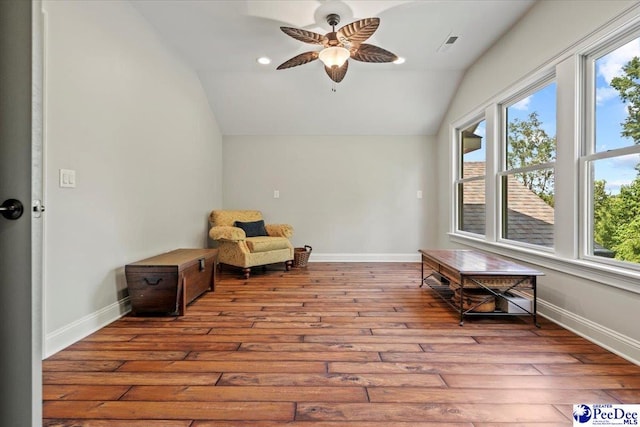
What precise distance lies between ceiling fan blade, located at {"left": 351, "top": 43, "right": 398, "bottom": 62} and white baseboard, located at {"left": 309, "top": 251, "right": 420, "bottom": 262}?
3.04 metres

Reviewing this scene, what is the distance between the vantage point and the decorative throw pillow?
171 inches

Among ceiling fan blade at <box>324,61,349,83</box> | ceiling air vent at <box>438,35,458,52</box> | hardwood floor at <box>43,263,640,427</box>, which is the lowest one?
hardwood floor at <box>43,263,640,427</box>

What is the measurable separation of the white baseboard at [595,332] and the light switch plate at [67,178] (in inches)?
140

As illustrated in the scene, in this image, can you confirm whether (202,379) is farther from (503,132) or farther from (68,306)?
(503,132)

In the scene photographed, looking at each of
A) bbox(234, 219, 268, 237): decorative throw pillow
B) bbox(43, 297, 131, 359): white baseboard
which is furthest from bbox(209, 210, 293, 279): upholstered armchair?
bbox(43, 297, 131, 359): white baseboard

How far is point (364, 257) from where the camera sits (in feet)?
16.4

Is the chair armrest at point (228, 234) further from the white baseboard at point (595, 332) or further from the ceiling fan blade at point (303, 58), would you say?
the white baseboard at point (595, 332)

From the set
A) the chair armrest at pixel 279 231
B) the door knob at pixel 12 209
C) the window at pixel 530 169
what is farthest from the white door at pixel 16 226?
the chair armrest at pixel 279 231

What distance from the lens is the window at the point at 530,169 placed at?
104 inches

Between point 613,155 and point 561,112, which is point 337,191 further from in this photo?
point 613,155

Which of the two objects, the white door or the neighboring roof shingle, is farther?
the neighboring roof shingle

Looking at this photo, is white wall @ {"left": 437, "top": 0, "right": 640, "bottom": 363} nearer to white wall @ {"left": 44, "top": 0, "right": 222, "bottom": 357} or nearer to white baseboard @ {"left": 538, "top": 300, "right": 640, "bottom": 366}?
white baseboard @ {"left": 538, "top": 300, "right": 640, "bottom": 366}

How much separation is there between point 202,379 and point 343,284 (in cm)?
215

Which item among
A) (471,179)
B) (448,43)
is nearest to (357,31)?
(448,43)
